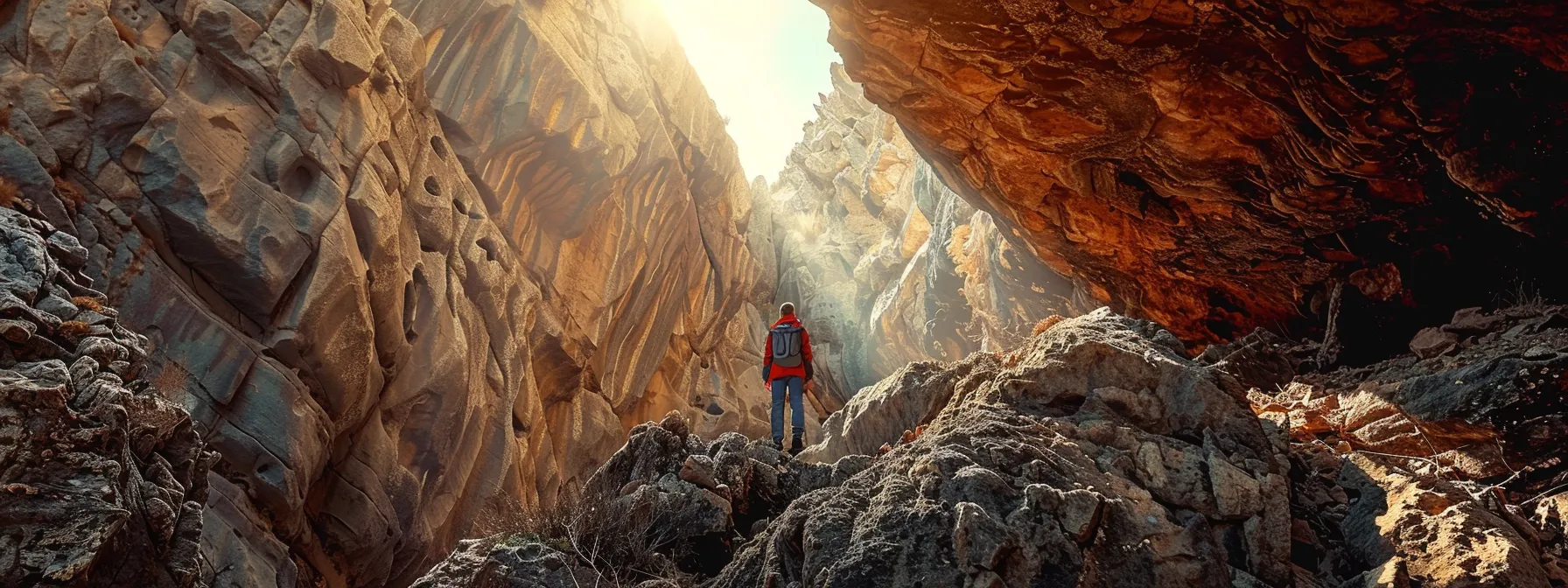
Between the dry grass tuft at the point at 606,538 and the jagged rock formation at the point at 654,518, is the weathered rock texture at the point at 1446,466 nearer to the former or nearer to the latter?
the jagged rock formation at the point at 654,518

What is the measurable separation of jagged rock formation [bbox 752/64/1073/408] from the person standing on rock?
9374 millimetres

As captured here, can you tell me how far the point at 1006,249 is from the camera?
2295cm

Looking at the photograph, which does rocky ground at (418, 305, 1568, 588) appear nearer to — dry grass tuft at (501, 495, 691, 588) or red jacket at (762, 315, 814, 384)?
dry grass tuft at (501, 495, 691, 588)

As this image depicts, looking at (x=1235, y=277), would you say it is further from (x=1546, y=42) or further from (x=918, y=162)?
(x=918, y=162)

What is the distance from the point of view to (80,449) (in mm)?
6645

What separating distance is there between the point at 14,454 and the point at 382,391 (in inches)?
389

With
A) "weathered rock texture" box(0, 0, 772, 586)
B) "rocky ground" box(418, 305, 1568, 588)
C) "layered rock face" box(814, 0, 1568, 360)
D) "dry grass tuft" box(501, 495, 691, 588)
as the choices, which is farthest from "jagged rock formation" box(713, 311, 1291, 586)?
"weathered rock texture" box(0, 0, 772, 586)

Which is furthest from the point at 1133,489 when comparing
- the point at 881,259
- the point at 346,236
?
the point at 881,259

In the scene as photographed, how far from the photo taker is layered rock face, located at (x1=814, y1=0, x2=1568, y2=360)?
935 cm

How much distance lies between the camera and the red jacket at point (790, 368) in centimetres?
1214

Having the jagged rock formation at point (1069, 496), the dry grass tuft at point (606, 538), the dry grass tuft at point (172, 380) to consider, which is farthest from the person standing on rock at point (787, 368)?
the dry grass tuft at point (172, 380)

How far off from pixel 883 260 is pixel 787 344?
89.0 ft

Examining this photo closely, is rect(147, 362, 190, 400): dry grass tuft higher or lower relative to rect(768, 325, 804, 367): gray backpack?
lower

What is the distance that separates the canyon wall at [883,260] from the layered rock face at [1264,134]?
486cm
